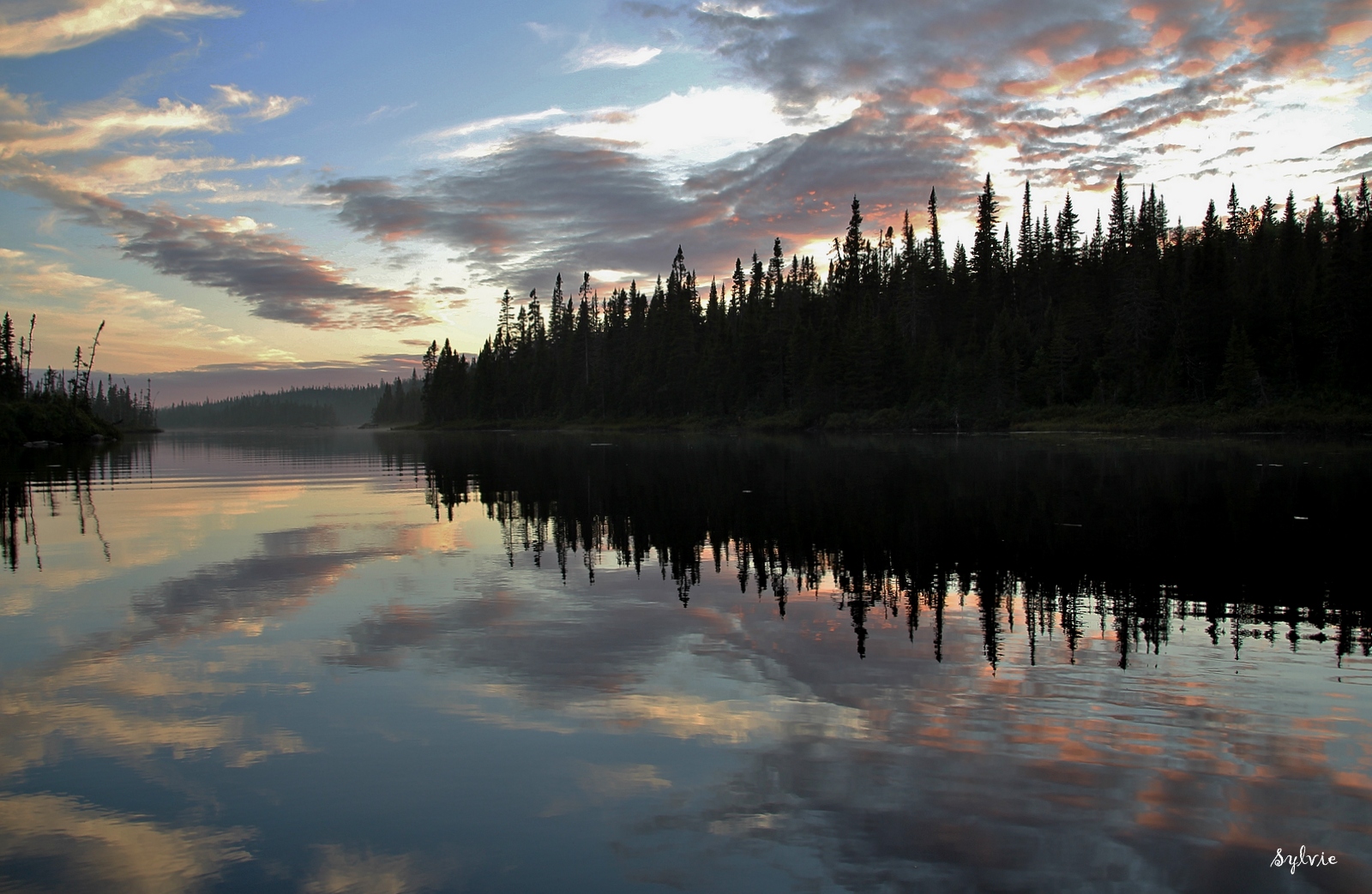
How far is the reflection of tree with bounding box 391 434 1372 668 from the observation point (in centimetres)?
1075

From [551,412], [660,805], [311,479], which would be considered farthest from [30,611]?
[551,412]

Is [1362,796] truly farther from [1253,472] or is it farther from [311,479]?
[311,479]

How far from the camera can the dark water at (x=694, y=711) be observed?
16.0ft

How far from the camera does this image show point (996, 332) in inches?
3255

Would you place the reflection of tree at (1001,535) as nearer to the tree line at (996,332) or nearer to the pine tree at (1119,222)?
the tree line at (996,332)

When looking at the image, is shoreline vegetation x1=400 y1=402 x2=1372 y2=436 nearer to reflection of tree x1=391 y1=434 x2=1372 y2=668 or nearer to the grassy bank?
reflection of tree x1=391 y1=434 x2=1372 y2=668

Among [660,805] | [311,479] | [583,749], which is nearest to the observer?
[660,805]

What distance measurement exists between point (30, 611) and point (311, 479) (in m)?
26.9

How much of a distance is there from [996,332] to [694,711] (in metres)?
83.1

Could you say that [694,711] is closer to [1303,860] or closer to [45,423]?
[1303,860]

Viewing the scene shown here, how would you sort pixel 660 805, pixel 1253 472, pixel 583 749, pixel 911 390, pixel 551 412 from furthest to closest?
1. pixel 551 412
2. pixel 911 390
3. pixel 1253 472
4. pixel 583 749
5. pixel 660 805

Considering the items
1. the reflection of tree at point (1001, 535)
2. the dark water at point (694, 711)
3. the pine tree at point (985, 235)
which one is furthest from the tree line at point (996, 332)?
the dark water at point (694, 711)

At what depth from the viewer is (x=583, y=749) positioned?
632 centimetres

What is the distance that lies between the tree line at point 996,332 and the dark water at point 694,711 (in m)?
64.8
